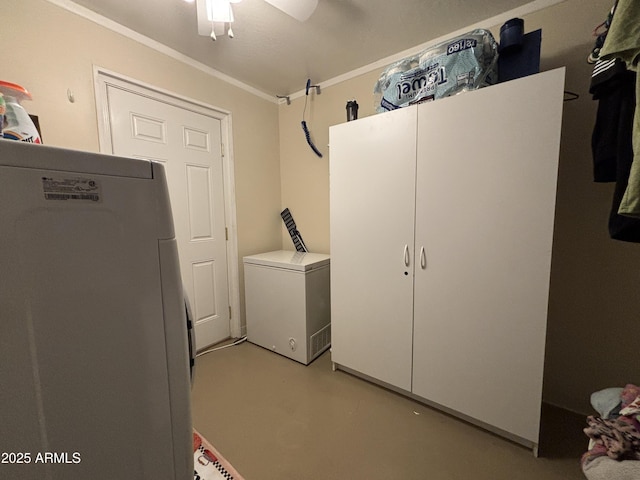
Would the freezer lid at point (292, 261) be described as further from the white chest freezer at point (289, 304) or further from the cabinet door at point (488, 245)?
the cabinet door at point (488, 245)

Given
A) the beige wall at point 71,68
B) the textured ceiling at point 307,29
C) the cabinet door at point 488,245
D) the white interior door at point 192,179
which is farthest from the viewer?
the white interior door at point 192,179

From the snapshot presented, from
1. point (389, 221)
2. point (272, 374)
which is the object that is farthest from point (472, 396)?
point (272, 374)

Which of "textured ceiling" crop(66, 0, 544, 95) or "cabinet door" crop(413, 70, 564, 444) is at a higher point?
"textured ceiling" crop(66, 0, 544, 95)

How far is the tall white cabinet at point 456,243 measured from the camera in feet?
4.06

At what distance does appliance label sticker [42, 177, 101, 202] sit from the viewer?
490 mm

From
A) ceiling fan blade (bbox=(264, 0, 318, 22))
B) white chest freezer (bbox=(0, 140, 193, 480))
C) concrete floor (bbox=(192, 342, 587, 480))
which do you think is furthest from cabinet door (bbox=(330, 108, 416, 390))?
white chest freezer (bbox=(0, 140, 193, 480))

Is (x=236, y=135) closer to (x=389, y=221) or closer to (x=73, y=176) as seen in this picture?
(x=389, y=221)

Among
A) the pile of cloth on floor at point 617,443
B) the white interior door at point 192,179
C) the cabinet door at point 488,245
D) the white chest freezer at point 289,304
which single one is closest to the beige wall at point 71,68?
the white interior door at point 192,179

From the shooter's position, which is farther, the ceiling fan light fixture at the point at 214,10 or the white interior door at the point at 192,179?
the white interior door at the point at 192,179

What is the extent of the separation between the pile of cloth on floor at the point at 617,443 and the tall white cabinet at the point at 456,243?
1.03ft

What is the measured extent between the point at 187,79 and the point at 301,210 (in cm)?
150

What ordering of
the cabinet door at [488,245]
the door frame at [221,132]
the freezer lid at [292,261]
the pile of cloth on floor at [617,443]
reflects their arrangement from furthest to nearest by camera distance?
the freezer lid at [292,261]
the door frame at [221,132]
the cabinet door at [488,245]
the pile of cloth on floor at [617,443]

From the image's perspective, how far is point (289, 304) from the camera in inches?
85.3

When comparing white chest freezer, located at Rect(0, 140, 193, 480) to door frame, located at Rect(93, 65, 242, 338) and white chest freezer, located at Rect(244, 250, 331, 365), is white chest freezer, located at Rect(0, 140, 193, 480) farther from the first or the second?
door frame, located at Rect(93, 65, 242, 338)
